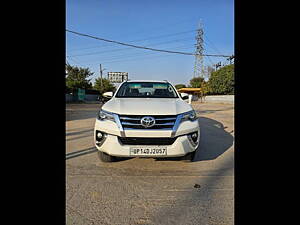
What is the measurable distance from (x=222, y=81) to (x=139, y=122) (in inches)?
1253

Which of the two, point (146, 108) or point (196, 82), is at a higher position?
point (196, 82)

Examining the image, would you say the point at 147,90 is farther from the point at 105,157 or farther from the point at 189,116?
the point at 105,157

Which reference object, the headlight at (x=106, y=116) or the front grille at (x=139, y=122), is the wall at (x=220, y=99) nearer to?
the front grille at (x=139, y=122)

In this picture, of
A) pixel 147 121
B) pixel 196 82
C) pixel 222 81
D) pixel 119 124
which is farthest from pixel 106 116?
pixel 196 82

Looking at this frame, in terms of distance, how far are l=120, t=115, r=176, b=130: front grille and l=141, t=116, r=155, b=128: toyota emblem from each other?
0.13ft

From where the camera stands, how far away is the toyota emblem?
2.86 metres

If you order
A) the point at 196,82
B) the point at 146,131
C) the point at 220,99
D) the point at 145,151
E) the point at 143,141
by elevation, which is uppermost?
the point at 196,82

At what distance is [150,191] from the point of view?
249 cm

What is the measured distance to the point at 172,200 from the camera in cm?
228
